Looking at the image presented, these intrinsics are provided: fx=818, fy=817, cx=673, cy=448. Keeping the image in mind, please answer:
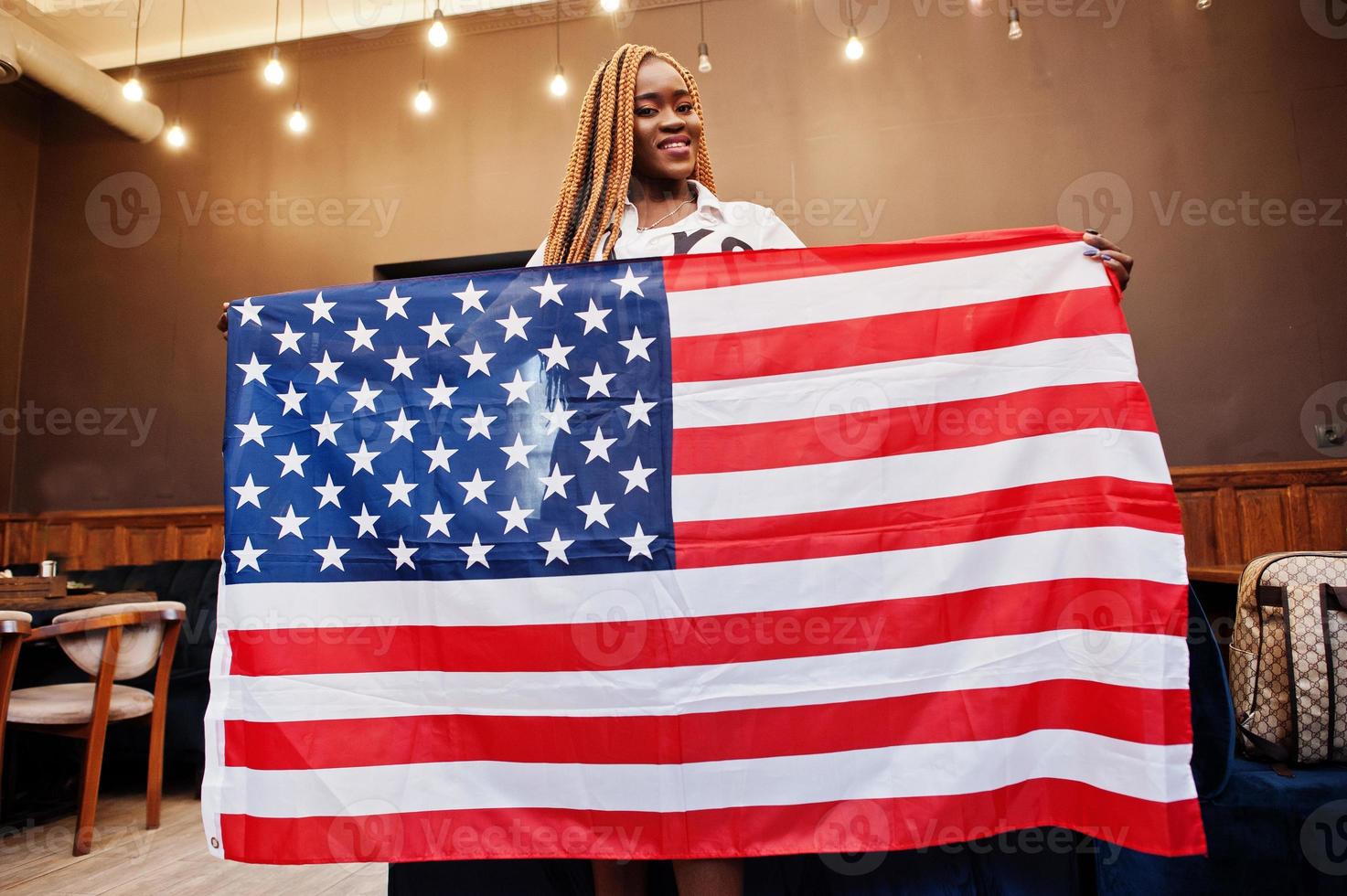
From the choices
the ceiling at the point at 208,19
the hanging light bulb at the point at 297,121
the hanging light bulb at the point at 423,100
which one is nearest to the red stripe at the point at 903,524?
the hanging light bulb at the point at 423,100

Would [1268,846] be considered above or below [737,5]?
below

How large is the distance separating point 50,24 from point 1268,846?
8096mm

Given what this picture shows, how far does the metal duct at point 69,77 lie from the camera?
206 inches

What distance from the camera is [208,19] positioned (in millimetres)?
5984

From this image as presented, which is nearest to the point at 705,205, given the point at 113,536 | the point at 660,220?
the point at 660,220

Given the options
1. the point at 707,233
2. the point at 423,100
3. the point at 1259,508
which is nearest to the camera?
the point at 707,233

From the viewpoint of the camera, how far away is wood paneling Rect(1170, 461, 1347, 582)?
168 inches

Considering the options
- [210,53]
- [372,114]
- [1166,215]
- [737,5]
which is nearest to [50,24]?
[210,53]

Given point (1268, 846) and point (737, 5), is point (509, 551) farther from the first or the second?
point (737, 5)

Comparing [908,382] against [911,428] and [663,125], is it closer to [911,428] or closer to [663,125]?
[911,428]

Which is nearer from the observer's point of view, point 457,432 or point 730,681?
point 730,681

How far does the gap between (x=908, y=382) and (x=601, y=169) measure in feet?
2.92

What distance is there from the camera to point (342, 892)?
2.24m

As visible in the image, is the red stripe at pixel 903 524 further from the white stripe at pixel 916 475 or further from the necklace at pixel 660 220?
the necklace at pixel 660 220
